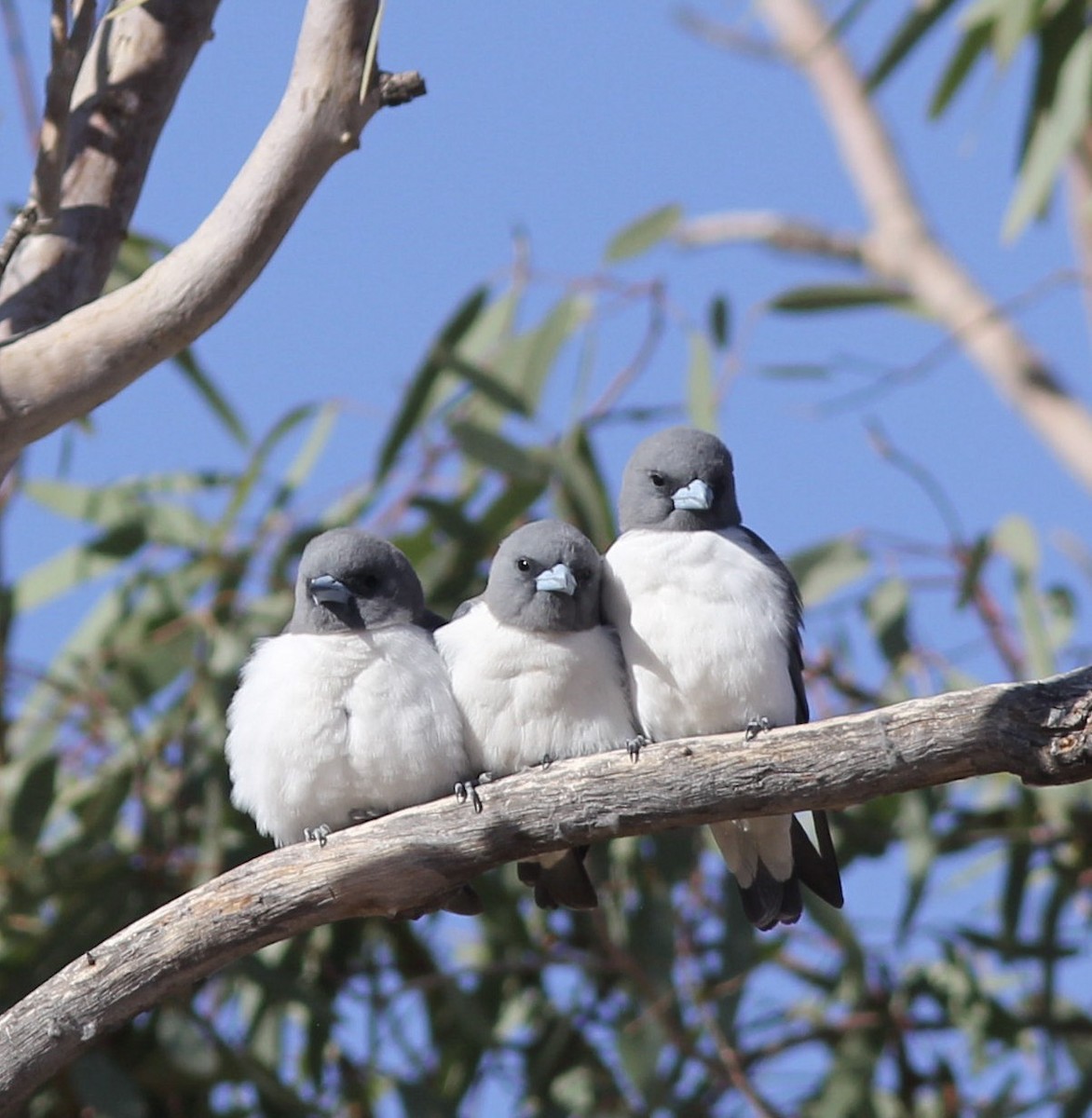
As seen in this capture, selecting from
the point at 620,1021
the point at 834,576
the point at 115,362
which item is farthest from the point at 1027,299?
the point at 115,362

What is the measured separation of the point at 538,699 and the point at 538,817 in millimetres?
496

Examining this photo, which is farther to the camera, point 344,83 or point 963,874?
point 963,874

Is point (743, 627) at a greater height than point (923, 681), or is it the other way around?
point (923, 681)

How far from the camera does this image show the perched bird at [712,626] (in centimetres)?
364

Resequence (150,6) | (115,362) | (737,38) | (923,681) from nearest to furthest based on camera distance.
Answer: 1. (115,362)
2. (150,6)
3. (923,681)
4. (737,38)

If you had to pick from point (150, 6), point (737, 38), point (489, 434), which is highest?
point (737, 38)

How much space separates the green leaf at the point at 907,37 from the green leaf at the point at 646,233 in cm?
131

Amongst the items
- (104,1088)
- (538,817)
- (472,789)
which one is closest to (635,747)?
(538,817)

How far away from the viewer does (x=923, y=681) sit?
18.9ft

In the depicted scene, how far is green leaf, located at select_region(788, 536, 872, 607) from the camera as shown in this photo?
584 cm

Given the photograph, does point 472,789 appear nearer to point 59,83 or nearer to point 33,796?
point 59,83

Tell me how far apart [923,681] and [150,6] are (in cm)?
310

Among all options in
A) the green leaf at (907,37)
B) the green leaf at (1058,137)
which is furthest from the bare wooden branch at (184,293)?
the green leaf at (907,37)

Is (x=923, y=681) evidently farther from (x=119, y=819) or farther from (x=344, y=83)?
(x=344, y=83)
